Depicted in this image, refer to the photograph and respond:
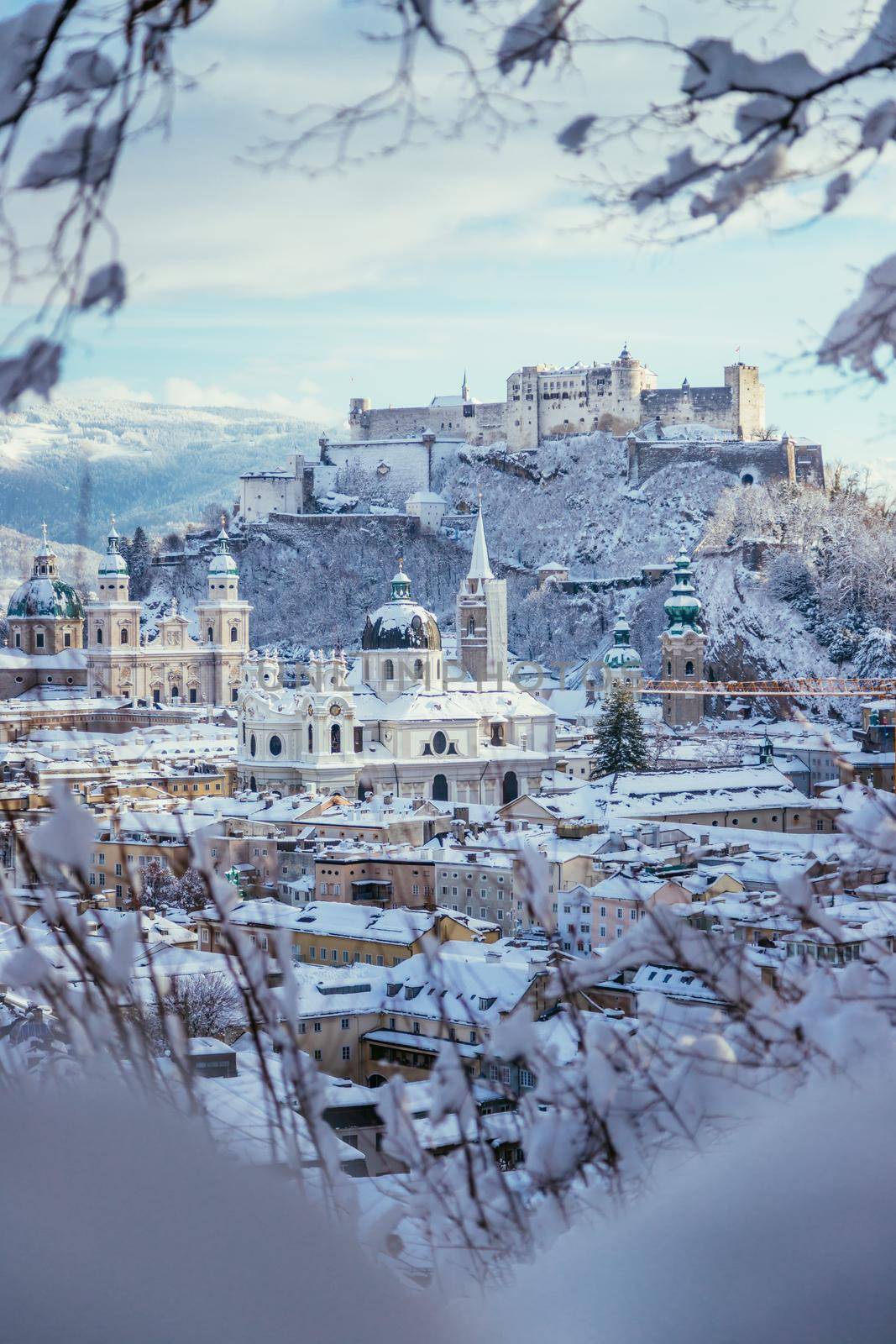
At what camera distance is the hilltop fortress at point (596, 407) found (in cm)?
3859

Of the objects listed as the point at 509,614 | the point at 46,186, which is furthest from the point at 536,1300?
the point at 509,614

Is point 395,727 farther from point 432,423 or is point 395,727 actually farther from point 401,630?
point 432,423

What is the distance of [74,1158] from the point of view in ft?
5.75

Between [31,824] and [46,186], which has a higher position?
[46,186]

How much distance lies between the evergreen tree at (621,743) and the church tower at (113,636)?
34.0 ft

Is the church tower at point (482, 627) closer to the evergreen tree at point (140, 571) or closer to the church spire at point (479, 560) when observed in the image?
the church spire at point (479, 560)

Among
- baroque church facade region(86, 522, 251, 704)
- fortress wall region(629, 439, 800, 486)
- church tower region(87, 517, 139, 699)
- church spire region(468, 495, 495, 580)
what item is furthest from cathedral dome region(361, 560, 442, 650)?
fortress wall region(629, 439, 800, 486)

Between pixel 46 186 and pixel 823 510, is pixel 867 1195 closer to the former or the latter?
pixel 46 186

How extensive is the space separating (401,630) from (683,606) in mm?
6932

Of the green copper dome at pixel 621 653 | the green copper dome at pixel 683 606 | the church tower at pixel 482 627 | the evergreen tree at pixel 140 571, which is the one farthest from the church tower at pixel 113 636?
A: the green copper dome at pixel 683 606

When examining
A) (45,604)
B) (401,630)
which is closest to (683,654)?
(401,630)

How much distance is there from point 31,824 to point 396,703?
2220 centimetres

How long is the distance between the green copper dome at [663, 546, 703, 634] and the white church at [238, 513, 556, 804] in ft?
15.0

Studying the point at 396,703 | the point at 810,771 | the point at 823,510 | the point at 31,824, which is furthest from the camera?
the point at 823,510
